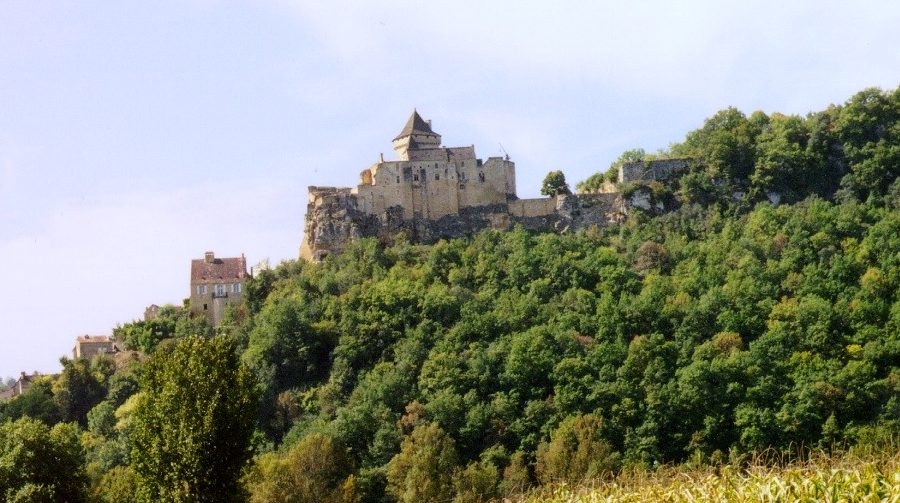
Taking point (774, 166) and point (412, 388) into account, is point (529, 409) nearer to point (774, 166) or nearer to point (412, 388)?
point (412, 388)

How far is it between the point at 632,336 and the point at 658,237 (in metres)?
7.16

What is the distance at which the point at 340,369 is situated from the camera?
60.0 m

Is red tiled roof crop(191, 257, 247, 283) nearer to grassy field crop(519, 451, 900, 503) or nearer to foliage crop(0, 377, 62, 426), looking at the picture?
foliage crop(0, 377, 62, 426)

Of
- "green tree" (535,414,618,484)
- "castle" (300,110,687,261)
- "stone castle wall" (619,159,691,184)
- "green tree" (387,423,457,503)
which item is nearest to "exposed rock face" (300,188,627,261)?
"castle" (300,110,687,261)

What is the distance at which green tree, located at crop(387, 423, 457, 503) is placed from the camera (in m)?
49.0

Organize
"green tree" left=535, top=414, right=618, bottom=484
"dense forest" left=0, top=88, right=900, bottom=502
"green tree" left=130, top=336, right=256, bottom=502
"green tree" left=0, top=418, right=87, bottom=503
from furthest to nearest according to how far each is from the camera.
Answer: "green tree" left=535, top=414, right=618, bottom=484
"dense forest" left=0, top=88, right=900, bottom=502
"green tree" left=0, top=418, right=87, bottom=503
"green tree" left=130, top=336, right=256, bottom=502

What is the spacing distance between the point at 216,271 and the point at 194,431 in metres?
28.0

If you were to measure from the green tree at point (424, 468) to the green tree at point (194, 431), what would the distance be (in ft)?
33.1

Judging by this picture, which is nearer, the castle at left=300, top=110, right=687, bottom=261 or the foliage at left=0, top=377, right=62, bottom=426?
the foliage at left=0, top=377, right=62, bottom=426

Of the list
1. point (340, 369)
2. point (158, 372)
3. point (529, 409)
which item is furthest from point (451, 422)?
point (158, 372)

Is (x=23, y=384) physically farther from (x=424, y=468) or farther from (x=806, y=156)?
(x=806, y=156)

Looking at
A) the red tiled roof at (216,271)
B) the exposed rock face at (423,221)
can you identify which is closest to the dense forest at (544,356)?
the exposed rock face at (423,221)

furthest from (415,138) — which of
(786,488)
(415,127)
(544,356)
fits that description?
(786,488)

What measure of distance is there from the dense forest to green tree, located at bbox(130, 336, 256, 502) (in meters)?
0.06
